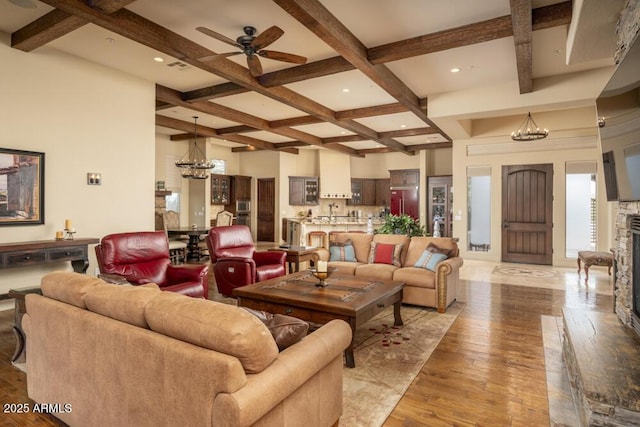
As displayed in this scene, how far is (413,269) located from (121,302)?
3.72 m

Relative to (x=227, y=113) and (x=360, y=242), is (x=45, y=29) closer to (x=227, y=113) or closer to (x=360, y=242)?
(x=227, y=113)

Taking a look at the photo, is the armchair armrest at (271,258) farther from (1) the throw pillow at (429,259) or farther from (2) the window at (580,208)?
(2) the window at (580,208)

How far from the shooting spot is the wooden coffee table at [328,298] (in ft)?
10.1

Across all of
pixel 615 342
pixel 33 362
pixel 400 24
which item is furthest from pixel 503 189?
pixel 33 362

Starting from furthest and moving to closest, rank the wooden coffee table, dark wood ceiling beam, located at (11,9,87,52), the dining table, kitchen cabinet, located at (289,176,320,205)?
1. kitchen cabinet, located at (289,176,320,205)
2. the dining table
3. dark wood ceiling beam, located at (11,9,87,52)
4. the wooden coffee table

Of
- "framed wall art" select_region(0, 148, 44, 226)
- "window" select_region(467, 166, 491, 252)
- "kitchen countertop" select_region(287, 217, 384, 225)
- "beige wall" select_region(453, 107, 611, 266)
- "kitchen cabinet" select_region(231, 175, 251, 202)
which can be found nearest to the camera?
"framed wall art" select_region(0, 148, 44, 226)

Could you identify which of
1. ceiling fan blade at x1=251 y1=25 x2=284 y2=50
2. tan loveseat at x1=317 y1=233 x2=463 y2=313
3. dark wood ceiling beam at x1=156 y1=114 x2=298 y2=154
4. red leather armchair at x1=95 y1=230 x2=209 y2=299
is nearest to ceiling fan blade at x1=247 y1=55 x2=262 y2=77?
ceiling fan blade at x1=251 y1=25 x2=284 y2=50

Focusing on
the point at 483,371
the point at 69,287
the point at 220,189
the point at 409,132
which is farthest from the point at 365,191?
the point at 69,287

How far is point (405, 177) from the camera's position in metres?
11.4

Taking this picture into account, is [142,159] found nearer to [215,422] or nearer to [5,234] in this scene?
[5,234]

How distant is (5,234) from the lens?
167 inches

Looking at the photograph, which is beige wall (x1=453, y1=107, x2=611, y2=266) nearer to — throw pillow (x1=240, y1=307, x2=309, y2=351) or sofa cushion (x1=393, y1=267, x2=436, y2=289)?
sofa cushion (x1=393, y1=267, x2=436, y2=289)

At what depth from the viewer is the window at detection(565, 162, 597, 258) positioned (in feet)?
24.9

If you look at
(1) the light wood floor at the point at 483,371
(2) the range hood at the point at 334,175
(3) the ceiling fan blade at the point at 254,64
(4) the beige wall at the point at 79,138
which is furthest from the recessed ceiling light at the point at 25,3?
(2) the range hood at the point at 334,175
